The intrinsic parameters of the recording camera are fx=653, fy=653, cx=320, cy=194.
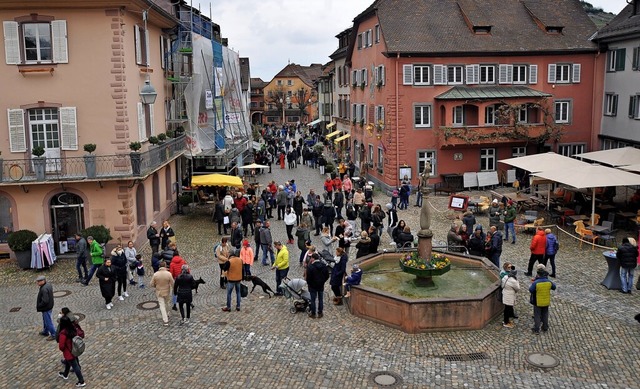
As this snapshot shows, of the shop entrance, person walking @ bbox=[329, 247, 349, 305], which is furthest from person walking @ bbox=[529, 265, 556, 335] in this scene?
the shop entrance

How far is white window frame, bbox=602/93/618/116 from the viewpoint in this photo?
37062 millimetres

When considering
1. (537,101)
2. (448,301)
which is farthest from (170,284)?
(537,101)

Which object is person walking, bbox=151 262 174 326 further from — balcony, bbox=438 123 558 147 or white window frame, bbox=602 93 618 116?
white window frame, bbox=602 93 618 116

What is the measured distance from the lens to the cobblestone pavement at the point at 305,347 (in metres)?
13.0

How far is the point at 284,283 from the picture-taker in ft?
58.0

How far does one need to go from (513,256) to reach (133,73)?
15258 millimetres

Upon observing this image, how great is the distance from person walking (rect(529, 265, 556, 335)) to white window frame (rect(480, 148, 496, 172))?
23.4m

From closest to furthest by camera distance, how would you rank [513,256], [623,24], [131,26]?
[513,256] → [131,26] → [623,24]

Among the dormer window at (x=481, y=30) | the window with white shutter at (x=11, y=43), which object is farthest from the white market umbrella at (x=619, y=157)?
the window with white shutter at (x=11, y=43)

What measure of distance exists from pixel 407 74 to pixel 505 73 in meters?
6.02

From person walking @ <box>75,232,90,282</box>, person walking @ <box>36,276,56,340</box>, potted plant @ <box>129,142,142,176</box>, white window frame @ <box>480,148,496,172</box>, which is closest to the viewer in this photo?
person walking @ <box>36,276,56,340</box>

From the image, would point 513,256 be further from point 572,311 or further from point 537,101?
point 537,101

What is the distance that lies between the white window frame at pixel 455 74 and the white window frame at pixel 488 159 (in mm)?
4231

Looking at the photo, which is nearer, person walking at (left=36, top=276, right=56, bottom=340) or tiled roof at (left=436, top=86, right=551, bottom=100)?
person walking at (left=36, top=276, right=56, bottom=340)
